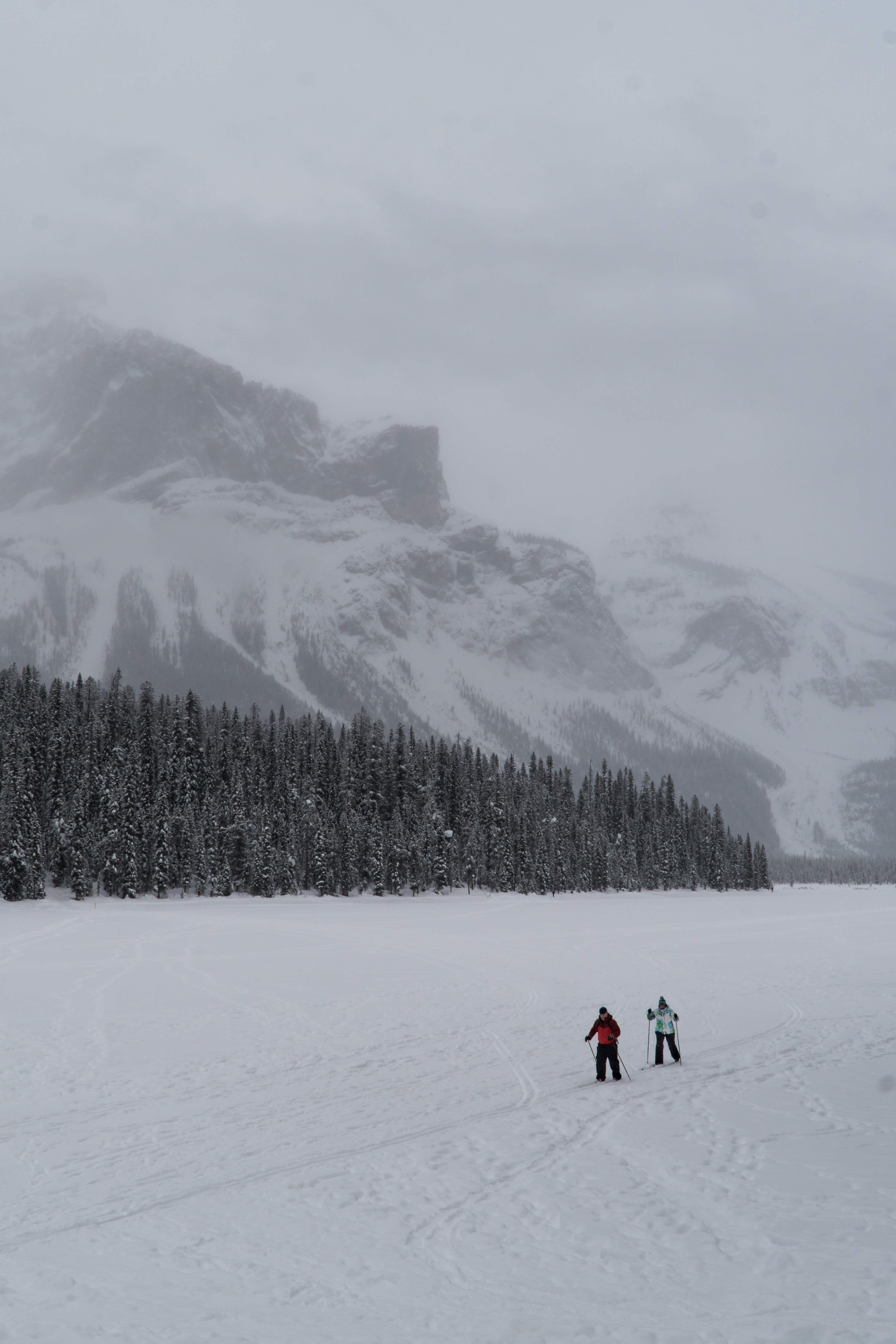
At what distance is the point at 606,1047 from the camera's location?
20344 mm

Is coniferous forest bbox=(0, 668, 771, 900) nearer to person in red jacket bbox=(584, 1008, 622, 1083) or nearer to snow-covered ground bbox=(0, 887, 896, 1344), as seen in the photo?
snow-covered ground bbox=(0, 887, 896, 1344)

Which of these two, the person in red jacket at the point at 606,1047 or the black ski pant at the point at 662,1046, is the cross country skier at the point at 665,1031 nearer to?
the black ski pant at the point at 662,1046

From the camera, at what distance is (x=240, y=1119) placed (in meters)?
17.0

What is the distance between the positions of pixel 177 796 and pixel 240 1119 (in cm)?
10220

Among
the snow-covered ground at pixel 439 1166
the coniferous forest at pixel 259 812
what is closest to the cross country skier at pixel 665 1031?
the snow-covered ground at pixel 439 1166

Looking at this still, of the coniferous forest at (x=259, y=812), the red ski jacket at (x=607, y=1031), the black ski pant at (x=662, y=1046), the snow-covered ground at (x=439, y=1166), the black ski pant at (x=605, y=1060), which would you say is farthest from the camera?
the coniferous forest at (x=259, y=812)

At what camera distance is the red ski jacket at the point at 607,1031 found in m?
20.2

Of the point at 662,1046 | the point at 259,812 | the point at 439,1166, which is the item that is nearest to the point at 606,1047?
the point at 662,1046

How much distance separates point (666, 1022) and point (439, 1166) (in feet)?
30.8

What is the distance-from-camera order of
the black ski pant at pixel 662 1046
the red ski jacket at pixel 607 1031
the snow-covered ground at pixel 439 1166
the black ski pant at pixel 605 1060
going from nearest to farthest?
the snow-covered ground at pixel 439 1166 < the red ski jacket at pixel 607 1031 < the black ski pant at pixel 605 1060 < the black ski pant at pixel 662 1046

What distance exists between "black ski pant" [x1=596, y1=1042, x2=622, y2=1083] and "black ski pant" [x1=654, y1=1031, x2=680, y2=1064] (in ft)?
5.74

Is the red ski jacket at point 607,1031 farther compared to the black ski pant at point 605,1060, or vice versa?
the black ski pant at point 605,1060

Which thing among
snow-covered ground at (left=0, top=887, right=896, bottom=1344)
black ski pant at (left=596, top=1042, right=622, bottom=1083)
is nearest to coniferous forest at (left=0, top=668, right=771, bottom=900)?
snow-covered ground at (left=0, top=887, right=896, bottom=1344)

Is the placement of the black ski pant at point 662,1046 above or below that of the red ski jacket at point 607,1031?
below
